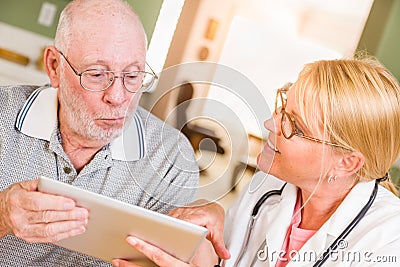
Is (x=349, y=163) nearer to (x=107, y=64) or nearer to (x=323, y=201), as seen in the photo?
(x=323, y=201)

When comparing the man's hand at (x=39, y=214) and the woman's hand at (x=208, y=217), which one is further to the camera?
the woman's hand at (x=208, y=217)

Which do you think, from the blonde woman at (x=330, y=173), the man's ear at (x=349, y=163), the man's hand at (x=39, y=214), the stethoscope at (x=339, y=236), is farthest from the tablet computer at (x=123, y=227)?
the man's ear at (x=349, y=163)

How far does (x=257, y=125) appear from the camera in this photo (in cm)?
105

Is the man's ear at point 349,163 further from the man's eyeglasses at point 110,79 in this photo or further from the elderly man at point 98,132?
the man's eyeglasses at point 110,79

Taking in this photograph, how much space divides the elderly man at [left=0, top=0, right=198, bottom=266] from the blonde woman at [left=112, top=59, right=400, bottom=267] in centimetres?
15

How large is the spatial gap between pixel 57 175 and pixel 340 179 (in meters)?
0.53

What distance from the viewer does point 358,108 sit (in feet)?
3.50

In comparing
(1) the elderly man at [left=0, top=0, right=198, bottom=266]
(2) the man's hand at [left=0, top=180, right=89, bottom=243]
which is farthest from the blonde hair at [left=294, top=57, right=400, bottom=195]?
(2) the man's hand at [left=0, top=180, right=89, bottom=243]

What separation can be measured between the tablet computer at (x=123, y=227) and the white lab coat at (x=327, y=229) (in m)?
0.22

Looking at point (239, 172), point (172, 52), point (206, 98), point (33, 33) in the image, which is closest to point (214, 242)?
point (239, 172)

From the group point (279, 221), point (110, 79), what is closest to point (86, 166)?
point (110, 79)

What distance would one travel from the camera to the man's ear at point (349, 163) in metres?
1.10

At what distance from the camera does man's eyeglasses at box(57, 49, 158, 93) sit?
1167 mm

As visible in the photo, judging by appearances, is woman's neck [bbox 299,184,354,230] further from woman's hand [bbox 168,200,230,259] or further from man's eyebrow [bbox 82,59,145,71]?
man's eyebrow [bbox 82,59,145,71]
